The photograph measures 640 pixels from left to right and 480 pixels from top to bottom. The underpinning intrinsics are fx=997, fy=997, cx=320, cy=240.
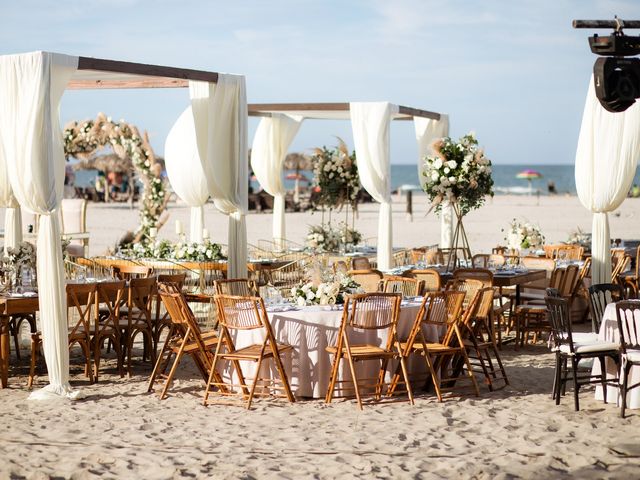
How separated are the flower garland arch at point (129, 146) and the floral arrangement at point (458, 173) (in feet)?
23.3

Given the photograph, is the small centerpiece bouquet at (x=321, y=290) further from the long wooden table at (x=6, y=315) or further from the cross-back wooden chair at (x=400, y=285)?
the long wooden table at (x=6, y=315)

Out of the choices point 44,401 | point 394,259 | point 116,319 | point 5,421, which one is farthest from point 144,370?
point 394,259

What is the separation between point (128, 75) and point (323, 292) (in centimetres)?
285

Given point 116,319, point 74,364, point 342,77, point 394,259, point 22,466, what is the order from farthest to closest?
point 342,77
point 394,259
point 74,364
point 116,319
point 22,466

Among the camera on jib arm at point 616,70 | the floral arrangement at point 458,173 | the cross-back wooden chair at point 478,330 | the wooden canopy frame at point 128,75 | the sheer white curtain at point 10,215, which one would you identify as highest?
the wooden canopy frame at point 128,75

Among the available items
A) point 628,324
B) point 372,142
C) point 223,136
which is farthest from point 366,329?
point 372,142

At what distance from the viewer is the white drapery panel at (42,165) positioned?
759 centimetres

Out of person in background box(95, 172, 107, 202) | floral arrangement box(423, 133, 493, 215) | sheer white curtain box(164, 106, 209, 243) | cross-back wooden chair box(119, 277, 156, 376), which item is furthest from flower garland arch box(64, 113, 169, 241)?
person in background box(95, 172, 107, 202)

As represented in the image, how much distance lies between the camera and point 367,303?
7254mm

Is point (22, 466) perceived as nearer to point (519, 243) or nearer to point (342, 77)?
point (519, 243)

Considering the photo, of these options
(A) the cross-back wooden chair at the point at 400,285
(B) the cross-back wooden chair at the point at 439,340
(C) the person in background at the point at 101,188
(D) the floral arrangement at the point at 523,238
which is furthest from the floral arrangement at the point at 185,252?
(C) the person in background at the point at 101,188

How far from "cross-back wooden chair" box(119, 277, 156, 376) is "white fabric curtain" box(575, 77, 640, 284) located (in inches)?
191

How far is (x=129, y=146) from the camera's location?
53.8ft

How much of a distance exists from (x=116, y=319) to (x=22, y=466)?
9.54 feet
